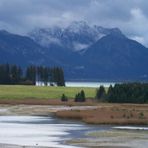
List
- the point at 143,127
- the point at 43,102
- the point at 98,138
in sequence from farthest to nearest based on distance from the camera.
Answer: the point at 43,102 < the point at 143,127 < the point at 98,138

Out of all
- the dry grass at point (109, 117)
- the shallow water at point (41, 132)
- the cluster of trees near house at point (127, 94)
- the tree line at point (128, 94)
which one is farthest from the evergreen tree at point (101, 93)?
the shallow water at point (41, 132)

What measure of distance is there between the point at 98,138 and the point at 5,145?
1025 cm

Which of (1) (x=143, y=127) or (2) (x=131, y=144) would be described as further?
(1) (x=143, y=127)

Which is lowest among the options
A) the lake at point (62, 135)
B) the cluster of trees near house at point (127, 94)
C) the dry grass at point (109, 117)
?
the lake at point (62, 135)

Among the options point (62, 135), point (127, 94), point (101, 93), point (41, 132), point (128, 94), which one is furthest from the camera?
point (101, 93)

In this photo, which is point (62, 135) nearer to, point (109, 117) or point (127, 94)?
point (109, 117)

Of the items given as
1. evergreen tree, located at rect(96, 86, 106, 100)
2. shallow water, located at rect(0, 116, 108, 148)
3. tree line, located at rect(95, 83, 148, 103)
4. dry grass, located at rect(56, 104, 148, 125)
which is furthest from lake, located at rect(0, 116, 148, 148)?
→ evergreen tree, located at rect(96, 86, 106, 100)

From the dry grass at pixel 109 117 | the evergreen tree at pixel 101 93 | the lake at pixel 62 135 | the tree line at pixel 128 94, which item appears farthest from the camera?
the evergreen tree at pixel 101 93

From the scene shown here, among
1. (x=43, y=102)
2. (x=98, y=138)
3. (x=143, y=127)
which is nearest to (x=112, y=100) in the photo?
(x=43, y=102)

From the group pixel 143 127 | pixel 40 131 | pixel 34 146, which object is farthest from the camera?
pixel 143 127

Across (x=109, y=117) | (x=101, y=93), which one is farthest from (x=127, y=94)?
(x=109, y=117)

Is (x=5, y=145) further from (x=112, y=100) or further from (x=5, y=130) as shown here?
(x=112, y=100)

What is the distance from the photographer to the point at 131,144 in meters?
49.0

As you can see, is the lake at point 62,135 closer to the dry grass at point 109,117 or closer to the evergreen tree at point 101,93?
the dry grass at point 109,117
